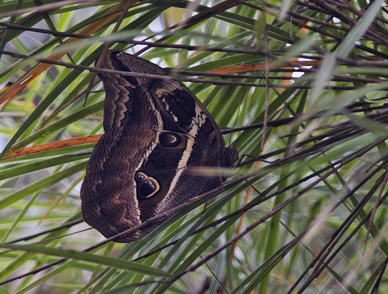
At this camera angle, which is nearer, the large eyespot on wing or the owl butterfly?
the owl butterfly

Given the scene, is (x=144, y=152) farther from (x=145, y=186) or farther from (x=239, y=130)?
(x=239, y=130)

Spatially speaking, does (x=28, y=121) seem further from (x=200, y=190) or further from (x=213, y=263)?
(x=213, y=263)

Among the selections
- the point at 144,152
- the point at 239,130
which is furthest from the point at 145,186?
the point at 239,130

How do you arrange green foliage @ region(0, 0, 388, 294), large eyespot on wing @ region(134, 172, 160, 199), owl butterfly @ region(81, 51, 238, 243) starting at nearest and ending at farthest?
green foliage @ region(0, 0, 388, 294) → owl butterfly @ region(81, 51, 238, 243) → large eyespot on wing @ region(134, 172, 160, 199)

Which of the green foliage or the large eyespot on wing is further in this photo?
the large eyespot on wing

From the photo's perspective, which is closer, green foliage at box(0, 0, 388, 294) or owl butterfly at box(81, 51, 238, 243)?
green foliage at box(0, 0, 388, 294)

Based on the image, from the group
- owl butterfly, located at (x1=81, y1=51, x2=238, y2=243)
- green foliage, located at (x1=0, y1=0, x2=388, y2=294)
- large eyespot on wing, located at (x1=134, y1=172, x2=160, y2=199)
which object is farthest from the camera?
large eyespot on wing, located at (x1=134, y1=172, x2=160, y2=199)
